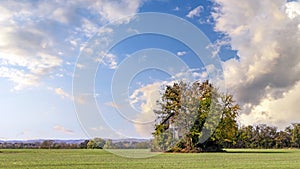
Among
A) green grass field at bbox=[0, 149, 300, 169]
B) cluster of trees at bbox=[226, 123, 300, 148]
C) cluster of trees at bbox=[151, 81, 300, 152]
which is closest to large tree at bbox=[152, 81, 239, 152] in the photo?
cluster of trees at bbox=[151, 81, 300, 152]

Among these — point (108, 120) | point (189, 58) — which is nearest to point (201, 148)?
point (189, 58)

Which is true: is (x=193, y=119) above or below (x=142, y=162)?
above

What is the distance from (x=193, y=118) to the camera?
7150 cm

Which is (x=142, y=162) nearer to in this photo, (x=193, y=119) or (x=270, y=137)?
(x=193, y=119)

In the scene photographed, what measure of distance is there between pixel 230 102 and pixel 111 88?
4216 cm

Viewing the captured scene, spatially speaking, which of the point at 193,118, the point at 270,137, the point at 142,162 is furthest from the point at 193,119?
the point at 270,137

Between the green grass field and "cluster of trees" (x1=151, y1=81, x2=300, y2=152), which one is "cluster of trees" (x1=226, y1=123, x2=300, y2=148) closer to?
"cluster of trees" (x1=151, y1=81, x2=300, y2=152)

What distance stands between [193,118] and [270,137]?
76.0 m

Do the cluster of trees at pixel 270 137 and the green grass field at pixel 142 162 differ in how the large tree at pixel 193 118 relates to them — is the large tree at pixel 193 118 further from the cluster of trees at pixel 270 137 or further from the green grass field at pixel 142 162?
the cluster of trees at pixel 270 137

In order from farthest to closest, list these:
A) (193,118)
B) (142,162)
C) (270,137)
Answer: (270,137) → (193,118) → (142,162)

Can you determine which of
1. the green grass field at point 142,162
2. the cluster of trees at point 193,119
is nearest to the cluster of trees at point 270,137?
the cluster of trees at point 193,119

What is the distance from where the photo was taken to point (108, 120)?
35.1 metres

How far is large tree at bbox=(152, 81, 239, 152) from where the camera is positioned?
70688 millimetres

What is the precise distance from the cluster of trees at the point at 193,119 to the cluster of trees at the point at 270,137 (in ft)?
204
